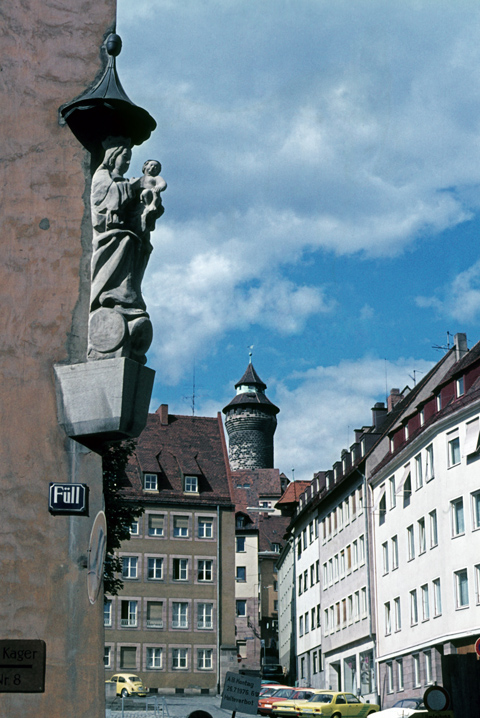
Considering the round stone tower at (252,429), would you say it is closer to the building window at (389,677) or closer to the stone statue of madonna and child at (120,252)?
the building window at (389,677)

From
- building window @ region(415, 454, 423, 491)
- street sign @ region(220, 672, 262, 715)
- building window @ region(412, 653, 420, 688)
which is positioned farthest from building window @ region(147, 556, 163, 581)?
street sign @ region(220, 672, 262, 715)

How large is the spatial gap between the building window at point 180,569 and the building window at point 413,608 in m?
23.8

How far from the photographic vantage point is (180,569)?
2525 inches

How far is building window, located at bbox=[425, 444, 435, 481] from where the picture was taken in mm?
40725

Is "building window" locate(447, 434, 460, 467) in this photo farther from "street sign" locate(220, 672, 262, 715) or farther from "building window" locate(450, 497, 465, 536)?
"street sign" locate(220, 672, 262, 715)

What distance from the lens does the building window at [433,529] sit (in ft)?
131

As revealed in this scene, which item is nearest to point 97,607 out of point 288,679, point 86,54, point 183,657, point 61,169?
point 61,169

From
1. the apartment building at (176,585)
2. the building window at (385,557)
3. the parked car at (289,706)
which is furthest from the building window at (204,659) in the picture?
the parked car at (289,706)

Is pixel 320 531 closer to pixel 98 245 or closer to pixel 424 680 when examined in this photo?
pixel 424 680

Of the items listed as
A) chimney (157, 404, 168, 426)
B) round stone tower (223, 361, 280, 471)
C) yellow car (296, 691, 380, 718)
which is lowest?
yellow car (296, 691, 380, 718)

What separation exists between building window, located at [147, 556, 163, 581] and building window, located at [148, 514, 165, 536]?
5.57 feet

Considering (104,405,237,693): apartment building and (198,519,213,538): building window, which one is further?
(198,519,213,538): building window

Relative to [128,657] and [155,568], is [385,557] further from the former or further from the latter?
[128,657]

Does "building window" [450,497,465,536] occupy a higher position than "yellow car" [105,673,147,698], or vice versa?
"building window" [450,497,465,536]
